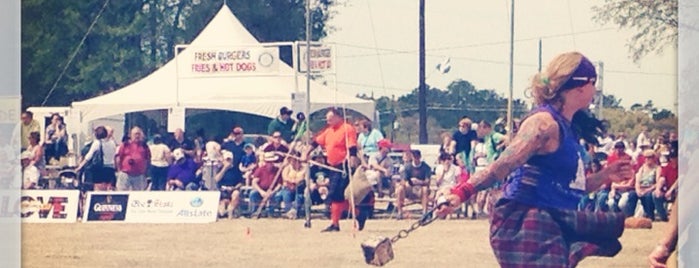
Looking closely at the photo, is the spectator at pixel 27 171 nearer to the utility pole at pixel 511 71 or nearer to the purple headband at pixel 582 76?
the utility pole at pixel 511 71

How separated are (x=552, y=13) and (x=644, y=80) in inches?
24.0

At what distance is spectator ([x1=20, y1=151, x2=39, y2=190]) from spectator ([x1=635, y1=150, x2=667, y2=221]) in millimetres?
3427

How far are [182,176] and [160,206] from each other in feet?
0.70

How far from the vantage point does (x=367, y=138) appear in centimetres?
948

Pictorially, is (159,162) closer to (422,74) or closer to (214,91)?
(214,91)

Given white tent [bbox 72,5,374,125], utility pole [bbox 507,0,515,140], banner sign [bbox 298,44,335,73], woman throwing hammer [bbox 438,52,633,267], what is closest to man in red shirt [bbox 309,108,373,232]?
white tent [bbox 72,5,374,125]

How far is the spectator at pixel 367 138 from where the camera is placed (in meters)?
9.44

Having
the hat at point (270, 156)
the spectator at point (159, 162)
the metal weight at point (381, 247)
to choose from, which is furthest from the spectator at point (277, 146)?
the metal weight at point (381, 247)

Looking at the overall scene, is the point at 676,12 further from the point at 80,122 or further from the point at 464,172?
the point at 80,122

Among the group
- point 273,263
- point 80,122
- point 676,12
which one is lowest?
point 273,263

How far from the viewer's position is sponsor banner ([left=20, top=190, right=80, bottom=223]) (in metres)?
9.78

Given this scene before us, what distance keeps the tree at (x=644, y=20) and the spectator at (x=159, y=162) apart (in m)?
2.53

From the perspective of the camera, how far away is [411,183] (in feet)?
30.7

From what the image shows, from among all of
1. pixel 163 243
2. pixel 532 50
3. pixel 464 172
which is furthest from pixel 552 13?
pixel 163 243
